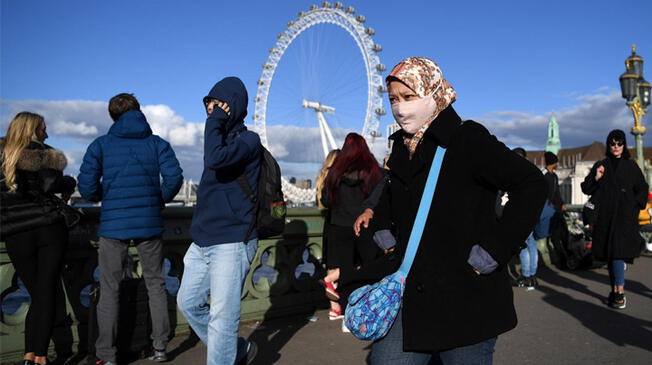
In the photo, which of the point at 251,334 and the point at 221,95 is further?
the point at 251,334

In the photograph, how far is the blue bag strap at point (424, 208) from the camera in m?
2.02

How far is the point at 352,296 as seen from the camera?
2.05 m

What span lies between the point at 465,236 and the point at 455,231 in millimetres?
36

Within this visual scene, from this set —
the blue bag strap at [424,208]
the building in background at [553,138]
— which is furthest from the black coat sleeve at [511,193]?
the building in background at [553,138]

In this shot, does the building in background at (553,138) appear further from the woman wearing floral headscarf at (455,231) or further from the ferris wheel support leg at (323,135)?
the woman wearing floral headscarf at (455,231)

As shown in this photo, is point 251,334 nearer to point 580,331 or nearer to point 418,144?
point 580,331

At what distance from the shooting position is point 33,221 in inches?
143

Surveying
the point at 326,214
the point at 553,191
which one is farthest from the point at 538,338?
the point at 553,191

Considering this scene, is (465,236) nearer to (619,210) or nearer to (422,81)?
(422,81)

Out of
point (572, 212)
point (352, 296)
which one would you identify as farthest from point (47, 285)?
point (572, 212)

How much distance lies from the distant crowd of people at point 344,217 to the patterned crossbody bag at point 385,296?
0.03 metres

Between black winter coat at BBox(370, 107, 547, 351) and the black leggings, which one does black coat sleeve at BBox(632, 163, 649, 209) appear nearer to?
black winter coat at BBox(370, 107, 547, 351)

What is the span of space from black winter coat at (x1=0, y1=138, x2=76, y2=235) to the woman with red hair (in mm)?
2339

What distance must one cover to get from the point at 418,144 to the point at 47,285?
262cm
